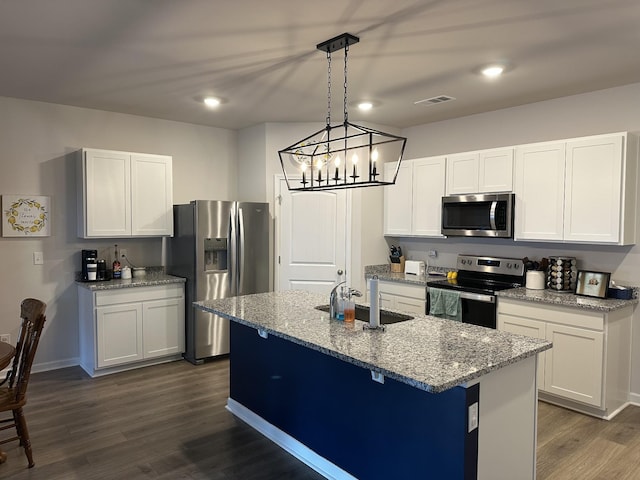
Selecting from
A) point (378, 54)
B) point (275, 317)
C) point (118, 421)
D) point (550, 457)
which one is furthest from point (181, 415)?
point (378, 54)

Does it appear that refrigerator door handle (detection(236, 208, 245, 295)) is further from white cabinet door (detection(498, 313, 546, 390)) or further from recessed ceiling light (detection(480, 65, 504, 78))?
recessed ceiling light (detection(480, 65, 504, 78))

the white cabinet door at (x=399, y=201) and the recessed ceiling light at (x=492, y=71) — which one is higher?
the recessed ceiling light at (x=492, y=71)

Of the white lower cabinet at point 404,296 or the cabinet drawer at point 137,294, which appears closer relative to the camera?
the cabinet drawer at point 137,294

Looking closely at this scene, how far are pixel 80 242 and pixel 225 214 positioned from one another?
4.80 ft

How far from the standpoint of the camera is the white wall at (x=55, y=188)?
425 centimetres

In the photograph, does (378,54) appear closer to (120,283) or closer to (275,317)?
(275,317)

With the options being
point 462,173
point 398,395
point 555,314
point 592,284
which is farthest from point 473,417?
point 462,173

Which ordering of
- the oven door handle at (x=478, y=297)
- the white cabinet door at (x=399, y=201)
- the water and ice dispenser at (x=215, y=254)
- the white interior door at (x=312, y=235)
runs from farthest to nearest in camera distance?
the white interior door at (x=312, y=235) → the white cabinet door at (x=399, y=201) → the water and ice dispenser at (x=215, y=254) → the oven door handle at (x=478, y=297)

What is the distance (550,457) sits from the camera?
9.60 ft

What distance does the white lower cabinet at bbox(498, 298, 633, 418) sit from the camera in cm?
340

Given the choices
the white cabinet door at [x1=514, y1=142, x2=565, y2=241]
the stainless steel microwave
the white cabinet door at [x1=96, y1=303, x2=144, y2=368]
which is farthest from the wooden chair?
the white cabinet door at [x1=514, y1=142, x2=565, y2=241]

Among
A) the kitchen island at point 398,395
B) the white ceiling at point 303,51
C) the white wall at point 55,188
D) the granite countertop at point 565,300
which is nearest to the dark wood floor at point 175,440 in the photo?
the kitchen island at point 398,395

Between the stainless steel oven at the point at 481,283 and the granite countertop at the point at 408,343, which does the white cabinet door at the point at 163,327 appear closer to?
the granite countertop at the point at 408,343

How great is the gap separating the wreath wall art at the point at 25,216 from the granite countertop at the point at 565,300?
424cm
